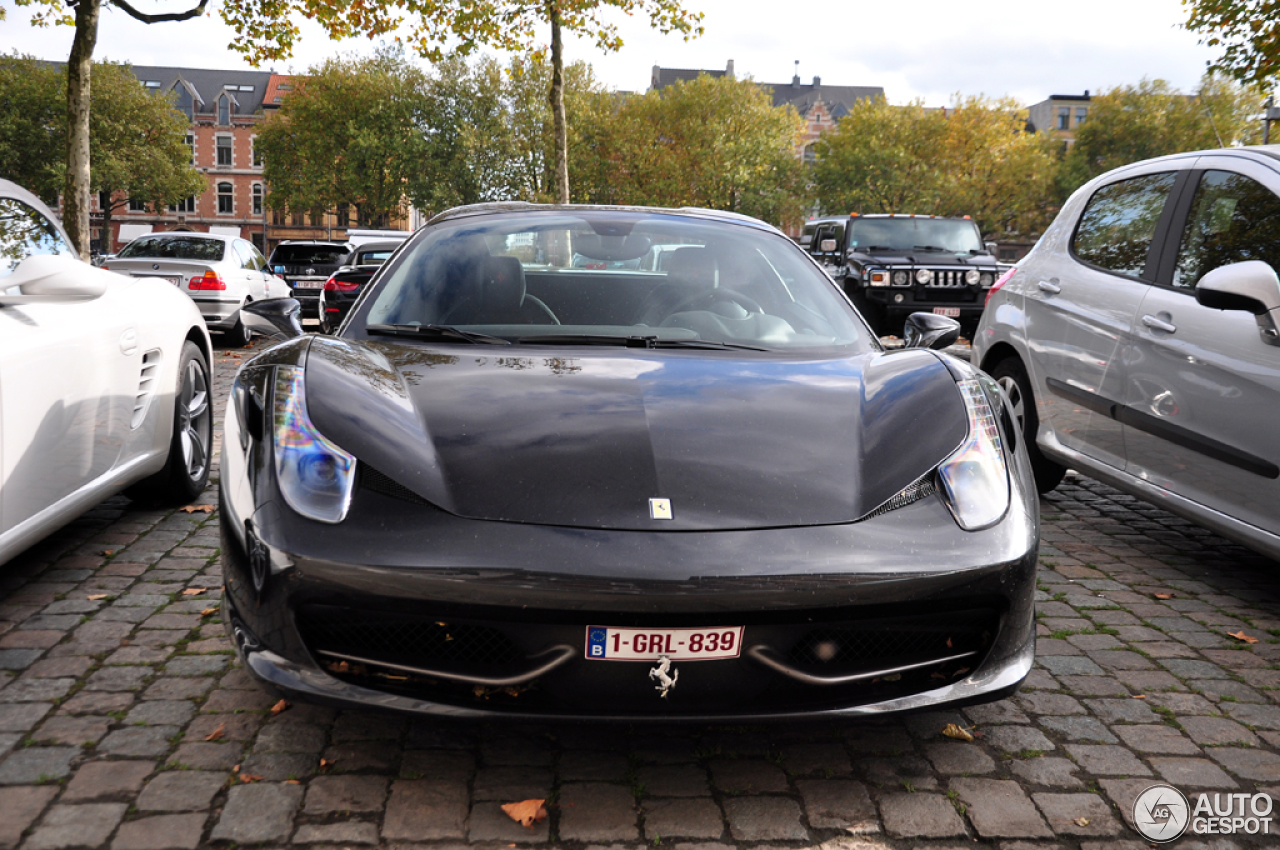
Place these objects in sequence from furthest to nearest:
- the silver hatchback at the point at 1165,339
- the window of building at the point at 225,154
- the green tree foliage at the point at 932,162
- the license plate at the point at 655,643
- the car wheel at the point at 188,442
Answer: the window of building at the point at 225,154, the green tree foliage at the point at 932,162, the car wheel at the point at 188,442, the silver hatchback at the point at 1165,339, the license plate at the point at 655,643

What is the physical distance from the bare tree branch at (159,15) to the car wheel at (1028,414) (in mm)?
15018

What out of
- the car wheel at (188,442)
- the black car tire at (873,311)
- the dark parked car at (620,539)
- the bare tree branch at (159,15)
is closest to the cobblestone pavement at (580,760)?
the dark parked car at (620,539)

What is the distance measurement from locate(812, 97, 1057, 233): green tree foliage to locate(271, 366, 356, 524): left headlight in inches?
2170

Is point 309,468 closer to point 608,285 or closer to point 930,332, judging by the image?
point 608,285

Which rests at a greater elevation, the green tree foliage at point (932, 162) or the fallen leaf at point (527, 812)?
the green tree foliage at point (932, 162)

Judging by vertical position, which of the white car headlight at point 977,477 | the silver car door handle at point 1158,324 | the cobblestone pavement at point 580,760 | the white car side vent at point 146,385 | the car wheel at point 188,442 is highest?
the silver car door handle at point 1158,324

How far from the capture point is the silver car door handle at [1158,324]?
13.9 ft

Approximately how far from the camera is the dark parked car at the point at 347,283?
3820 mm

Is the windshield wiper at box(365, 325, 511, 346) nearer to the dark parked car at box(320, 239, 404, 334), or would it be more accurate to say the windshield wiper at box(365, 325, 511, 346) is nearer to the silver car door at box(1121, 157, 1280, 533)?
the dark parked car at box(320, 239, 404, 334)

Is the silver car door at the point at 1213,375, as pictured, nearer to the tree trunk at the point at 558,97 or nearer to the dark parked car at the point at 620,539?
the dark parked car at the point at 620,539

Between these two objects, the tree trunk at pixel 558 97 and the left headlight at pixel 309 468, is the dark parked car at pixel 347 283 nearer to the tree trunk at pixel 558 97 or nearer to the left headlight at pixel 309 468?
the left headlight at pixel 309 468

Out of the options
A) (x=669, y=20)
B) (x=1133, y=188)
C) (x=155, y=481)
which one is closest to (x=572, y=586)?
(x=155, y=481)

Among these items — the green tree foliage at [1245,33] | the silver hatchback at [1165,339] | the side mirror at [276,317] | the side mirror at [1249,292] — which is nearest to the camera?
the side mirror at [276,317]

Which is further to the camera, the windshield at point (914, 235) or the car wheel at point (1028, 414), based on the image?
the windshield at point (914, 235)
